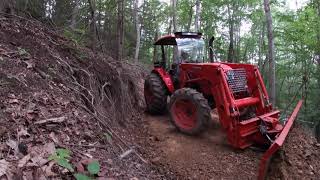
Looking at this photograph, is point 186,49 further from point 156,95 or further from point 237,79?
point 237,79

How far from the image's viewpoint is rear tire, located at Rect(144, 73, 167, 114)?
8.82m

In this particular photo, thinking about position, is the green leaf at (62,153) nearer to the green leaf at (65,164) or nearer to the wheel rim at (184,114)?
the green leaf at (65,164)

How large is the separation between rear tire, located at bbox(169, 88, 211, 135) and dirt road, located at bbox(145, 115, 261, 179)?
21cm

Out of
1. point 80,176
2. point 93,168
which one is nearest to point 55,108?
point 93,168

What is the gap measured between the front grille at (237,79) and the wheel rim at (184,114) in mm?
910

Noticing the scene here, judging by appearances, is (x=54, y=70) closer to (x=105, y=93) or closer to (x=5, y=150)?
(x=105, y=93)

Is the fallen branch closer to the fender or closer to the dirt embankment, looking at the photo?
the dirt embankment

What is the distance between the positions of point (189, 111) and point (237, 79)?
A: 1.23 metres

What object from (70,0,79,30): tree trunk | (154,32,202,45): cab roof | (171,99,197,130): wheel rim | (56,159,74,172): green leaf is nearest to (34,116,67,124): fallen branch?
(56,159,74,172): green leaf

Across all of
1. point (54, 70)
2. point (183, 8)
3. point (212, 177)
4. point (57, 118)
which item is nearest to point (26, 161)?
point (57, 118)

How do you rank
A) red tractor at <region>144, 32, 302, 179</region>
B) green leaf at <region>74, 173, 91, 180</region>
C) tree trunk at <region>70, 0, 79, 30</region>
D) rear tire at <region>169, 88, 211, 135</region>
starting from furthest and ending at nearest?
1. tree trunk at <region>70, 0, 79, 30</region>
2. rear tire at <region>169, 88, 211, 135</region>
3. red tractor at <region>144, 32, 302, 179</region>
4. green leaf at <region>74, 173, 91, 180</region>

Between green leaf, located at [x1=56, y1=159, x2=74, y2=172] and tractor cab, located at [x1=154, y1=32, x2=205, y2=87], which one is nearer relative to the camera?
green leaf, located at [x1=56, y1=159, x2=74, y2=172]

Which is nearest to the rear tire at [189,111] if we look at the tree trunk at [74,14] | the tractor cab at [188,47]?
the tractor cab at [188,47]

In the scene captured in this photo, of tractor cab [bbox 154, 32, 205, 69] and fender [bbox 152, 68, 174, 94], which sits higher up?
tractor cab [bbox 154, 32, 205, 69]
